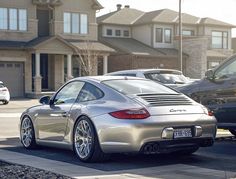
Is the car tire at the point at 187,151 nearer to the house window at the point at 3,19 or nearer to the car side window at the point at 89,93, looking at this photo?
the car side window at the point at 89,93

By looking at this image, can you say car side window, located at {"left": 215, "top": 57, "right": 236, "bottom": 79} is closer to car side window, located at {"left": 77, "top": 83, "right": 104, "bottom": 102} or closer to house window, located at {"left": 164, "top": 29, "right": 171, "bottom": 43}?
car side window, located at {"left": 77, "top": 83, "right": 104, "bottom": 102}

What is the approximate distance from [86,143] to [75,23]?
3533cm

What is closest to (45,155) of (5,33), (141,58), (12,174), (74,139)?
(74,139)

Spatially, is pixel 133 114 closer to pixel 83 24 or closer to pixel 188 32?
pixel 83 24

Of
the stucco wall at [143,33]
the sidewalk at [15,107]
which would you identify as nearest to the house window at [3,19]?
the sidewalk at [15,107]

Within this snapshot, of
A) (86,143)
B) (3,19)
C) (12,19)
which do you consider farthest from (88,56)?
(86,143)

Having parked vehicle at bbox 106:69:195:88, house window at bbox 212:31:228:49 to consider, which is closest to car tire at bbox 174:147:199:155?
parked vehicle at bbox 106:69:195:88

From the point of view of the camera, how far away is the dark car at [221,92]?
10.4 m

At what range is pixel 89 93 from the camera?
937cm

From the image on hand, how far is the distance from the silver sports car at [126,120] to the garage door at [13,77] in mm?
30622

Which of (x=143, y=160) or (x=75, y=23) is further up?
(x=75, y=23)

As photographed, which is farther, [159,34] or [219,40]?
[219,40]

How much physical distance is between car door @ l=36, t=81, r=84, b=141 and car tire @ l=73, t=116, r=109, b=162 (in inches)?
18.6

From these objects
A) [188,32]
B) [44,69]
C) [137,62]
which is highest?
[188,32]
